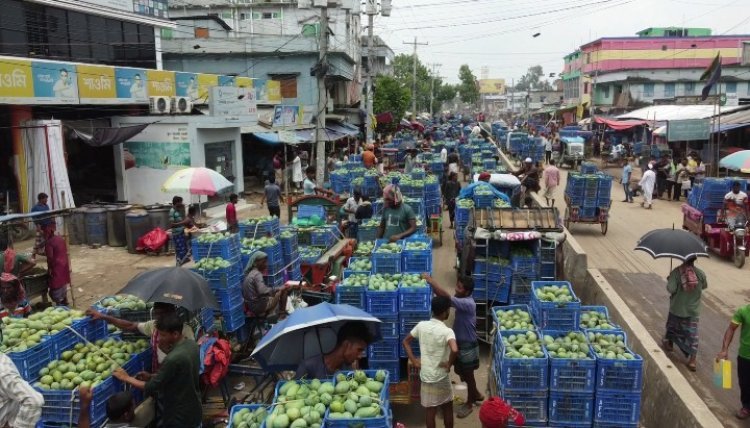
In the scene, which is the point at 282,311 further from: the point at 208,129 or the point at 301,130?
the point at 301,130

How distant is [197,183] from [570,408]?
817 centimetres

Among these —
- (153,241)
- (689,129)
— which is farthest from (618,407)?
(689,129)

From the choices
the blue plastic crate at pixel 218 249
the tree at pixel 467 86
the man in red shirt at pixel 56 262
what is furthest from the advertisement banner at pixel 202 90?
the tree at pixel 467 86

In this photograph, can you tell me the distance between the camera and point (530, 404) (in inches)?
230

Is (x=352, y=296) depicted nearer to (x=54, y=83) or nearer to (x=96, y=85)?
(x=54, y=83)

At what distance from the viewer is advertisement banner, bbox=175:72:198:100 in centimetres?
2217

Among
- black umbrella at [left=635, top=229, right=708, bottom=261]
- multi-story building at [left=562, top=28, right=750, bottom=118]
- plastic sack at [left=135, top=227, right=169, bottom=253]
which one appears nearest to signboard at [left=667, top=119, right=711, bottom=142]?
multi-story building at [left=562, top=28, right=750, bottom=118]

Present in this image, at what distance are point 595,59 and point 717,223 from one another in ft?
157

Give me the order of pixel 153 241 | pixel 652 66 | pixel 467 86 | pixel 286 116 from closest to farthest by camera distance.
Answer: pixel 153 241, pixel 286 116, pixel 652 66, pixel 467 86

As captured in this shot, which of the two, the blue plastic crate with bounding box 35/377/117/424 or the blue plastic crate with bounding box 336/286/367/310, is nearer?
the blue plastic crate with bounding box 35/377/117/424

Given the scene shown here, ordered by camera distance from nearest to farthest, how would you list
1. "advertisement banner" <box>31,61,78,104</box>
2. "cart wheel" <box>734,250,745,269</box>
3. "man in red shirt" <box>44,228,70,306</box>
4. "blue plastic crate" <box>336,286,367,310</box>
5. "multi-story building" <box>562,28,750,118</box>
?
"blue plastic crate" <box>336,286,367,310</box>
"man in red shirt" <box>44,228,70,306</box>
"cart wheel" <box>734,250,745,269</box>
"advertisement banner" <box>31,61,78,104</box>
"multi-story building" <box>562,28,750,118</box>

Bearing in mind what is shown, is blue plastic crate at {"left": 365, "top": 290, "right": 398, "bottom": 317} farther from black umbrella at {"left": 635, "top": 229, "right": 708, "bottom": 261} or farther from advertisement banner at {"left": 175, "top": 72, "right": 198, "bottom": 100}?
advertisement banner at {"left": 175, "top": 72, "right": 198, "bottom": 100}

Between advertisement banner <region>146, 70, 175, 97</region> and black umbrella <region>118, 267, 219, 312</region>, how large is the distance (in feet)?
52.5

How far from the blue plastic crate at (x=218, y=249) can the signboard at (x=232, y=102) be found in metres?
11.8
